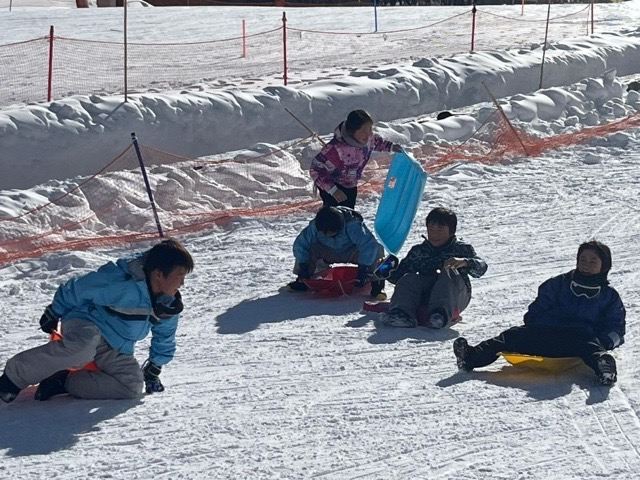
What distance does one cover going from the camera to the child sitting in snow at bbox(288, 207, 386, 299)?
8617mm

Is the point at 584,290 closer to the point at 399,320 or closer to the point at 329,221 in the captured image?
the point at 399,320

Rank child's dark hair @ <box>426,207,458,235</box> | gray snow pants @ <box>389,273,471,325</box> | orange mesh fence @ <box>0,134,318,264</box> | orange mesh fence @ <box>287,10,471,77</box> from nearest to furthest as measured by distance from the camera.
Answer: gray snow pants @ <box>389,273,471,325</box>, child's dark hair @ <box>426,207,458,235</box>, orange mesh fence @ <box>0,134,318,264</box>, orange mesh fence @ <box>287,10,471,77</box>

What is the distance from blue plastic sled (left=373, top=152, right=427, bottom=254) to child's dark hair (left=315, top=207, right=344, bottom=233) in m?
0.88

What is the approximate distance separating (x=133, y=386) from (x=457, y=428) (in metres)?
1.64

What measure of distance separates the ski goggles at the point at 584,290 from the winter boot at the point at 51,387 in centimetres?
273

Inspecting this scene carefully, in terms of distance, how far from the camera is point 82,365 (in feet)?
20.4

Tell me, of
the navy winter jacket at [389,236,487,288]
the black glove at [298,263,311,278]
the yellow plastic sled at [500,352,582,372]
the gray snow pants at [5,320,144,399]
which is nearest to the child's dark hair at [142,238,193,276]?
the gray snow pants at [5,320,144,399]

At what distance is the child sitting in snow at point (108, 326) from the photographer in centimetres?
606

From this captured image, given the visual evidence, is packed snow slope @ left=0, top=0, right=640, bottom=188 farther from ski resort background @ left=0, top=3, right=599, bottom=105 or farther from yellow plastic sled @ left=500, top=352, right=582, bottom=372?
yellow plastic sled @ left=500, top=352, right=582, bottom=372

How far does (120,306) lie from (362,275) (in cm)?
286

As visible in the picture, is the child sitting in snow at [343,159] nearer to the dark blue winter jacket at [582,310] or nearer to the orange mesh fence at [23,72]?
the dark blue winter jacket at [582,310]

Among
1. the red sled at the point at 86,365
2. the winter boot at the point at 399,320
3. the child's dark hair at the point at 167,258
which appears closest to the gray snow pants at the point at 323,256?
the winter boot at the point at 399,320

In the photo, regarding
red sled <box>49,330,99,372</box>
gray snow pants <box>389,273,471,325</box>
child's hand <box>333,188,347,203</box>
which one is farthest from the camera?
child's hand <box>333,188,347,203</box>

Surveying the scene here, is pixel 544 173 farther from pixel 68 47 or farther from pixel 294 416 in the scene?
pixel 68 47
